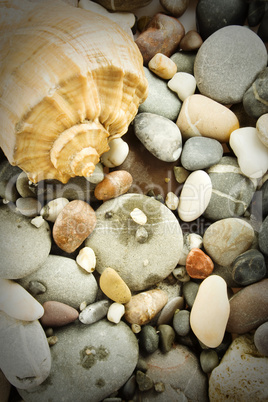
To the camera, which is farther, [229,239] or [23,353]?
[229,239]

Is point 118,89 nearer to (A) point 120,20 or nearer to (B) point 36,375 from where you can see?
(A) point 120,20

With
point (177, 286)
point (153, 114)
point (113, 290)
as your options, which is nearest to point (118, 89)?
point (153, 114)

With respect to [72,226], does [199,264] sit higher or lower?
lower

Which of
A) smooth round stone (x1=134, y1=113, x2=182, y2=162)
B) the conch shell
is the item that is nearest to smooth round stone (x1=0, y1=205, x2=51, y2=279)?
the conch shell

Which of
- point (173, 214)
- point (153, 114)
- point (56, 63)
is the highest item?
point (56, 63)

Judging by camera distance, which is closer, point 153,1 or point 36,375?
point 36,375

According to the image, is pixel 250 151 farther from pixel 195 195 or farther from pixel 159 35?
pixel 159 35

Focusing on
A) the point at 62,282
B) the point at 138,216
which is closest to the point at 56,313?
the point at 62,282
